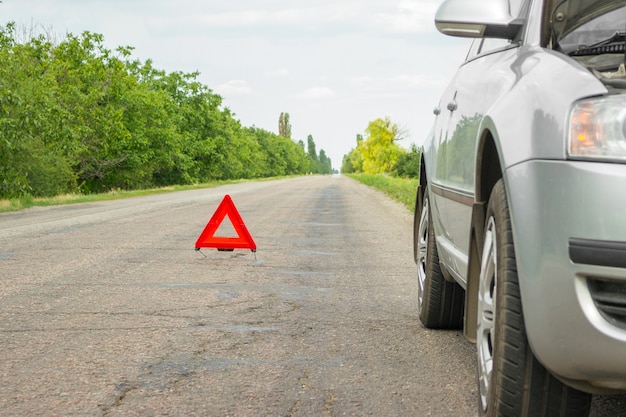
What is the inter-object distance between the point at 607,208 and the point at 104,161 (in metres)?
38.2

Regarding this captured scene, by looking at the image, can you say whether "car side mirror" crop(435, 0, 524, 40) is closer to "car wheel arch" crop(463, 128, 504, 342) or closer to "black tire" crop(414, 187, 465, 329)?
"car wheel arch" crop(463, 128, 504, 342)

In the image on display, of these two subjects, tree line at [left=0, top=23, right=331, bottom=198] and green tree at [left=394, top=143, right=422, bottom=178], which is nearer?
tree line at [left=0, top=23, right=331, bottom=198]

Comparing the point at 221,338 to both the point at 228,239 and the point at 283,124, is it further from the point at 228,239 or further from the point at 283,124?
the point at 283,124

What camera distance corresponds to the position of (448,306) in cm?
469

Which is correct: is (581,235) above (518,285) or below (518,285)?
above

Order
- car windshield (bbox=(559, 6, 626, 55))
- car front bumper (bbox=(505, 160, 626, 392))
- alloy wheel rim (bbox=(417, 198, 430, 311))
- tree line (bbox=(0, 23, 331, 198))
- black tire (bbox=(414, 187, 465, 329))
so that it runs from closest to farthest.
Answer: car front bumper (bbox=(505, 160, 626, 392)) < car windshield (bbox=(559, 6, 626, 55)) < black tire (bbox=(414, 187, 465, 329)) < alloy wheel rim (bbox=(417, 198, 430, 311)) < tree line (bbox=(0, 23, 331, 198))

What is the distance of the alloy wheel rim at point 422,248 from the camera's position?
16.5 ft

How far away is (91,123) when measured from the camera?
34906 millimetres

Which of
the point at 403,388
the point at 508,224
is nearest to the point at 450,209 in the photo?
the point at 403,388

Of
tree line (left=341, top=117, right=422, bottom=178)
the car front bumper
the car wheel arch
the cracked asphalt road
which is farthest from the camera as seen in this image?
tree line (left=341, top=117, right=422, bottom=178)

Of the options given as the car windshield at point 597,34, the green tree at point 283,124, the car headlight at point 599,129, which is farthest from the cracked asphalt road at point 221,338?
the green tree at point 283,124

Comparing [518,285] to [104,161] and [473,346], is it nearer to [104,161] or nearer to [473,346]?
[473,346]

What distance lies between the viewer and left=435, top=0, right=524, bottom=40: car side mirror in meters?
3.16

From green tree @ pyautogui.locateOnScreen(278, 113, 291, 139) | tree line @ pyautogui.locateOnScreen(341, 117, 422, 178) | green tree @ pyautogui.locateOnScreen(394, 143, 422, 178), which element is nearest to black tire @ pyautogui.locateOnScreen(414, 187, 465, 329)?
green tree @ pyautogui.locateOnScreen(394, 143, 422, 178)
